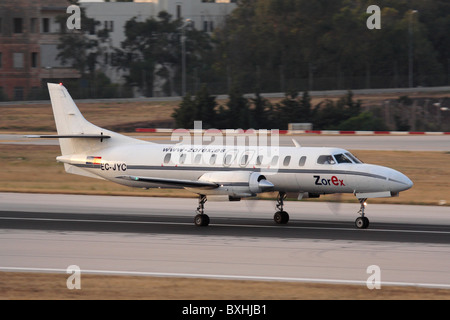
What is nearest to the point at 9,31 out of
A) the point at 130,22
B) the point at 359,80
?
the point at 130,22

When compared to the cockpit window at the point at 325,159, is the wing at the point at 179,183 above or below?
below

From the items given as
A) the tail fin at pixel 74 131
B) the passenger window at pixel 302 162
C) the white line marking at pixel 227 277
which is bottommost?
the white line marking at pixel 227 277

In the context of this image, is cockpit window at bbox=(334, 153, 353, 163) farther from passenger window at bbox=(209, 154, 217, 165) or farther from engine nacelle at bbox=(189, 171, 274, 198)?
passenger window at bbox=(209, 154, 217, 165)

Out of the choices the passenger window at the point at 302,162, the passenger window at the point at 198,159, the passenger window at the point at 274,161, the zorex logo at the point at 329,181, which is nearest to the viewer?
the zorex logo at the point at 329,181

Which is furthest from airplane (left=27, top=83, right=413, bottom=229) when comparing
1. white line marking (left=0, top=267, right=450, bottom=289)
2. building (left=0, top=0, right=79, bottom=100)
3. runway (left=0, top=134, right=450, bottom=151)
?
building (left=0, top=0, right=79, bottom=100)

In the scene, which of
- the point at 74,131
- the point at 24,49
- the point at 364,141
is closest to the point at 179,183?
the point at 74,131

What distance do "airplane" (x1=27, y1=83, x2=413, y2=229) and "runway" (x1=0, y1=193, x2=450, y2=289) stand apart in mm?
1226

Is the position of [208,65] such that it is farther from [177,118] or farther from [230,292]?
[230,292]

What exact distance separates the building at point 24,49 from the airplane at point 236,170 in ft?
195

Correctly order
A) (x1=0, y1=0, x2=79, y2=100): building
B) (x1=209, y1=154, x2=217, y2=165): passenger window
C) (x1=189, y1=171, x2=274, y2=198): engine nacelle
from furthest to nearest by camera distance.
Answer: (x1=0, y1=0, x2=79, y2=100): building, (x1=209, y1=154, x2=217, y2=165): passenger window, (x1=189, y1=171, x2=274, y2=198): engine nacelle

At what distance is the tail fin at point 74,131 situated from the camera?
2623 cm

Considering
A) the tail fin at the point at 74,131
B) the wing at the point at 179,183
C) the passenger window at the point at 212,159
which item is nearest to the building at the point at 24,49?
the tail fin at the point at 74,131

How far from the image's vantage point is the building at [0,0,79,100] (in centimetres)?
8362

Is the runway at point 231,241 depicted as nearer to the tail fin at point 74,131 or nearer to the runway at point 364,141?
the tail fin at point 74,131
